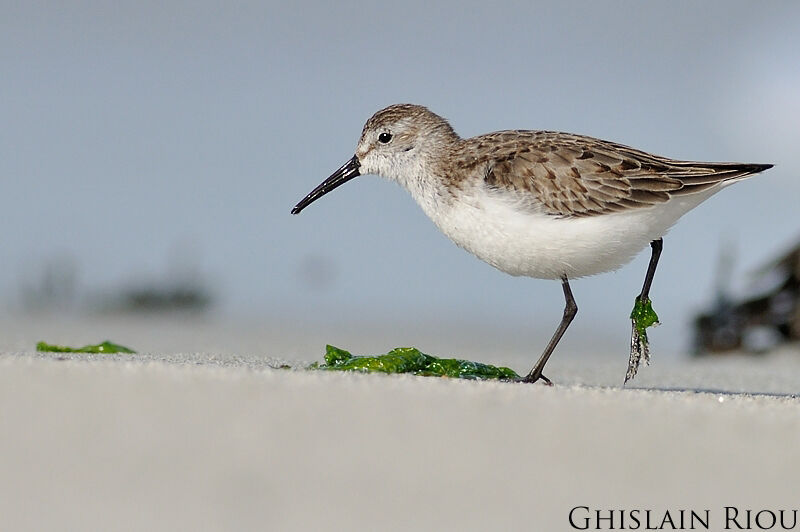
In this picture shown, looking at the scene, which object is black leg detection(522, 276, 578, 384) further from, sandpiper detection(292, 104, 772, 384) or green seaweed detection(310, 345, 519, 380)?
green seaweed detection(310, 345, 519, 380)

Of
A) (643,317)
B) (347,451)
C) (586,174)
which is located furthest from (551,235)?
(347,451)

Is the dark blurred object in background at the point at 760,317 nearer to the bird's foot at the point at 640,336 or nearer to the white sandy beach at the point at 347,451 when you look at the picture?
the bird's foot at the point at 640,336

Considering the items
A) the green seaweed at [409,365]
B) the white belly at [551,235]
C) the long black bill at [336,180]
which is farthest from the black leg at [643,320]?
the long black bill at [336,180]

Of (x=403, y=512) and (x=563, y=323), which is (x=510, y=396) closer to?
(x=403, y=512)

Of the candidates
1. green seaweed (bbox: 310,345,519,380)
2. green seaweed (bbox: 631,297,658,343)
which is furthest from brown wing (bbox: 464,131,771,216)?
green seaweed (bbox: 310,345,519,380)

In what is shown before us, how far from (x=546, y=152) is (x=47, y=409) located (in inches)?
121

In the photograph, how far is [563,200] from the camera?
550cm

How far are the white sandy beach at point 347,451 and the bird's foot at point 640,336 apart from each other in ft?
4.37

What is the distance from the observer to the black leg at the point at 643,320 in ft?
19.2

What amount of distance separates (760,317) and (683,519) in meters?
6.79

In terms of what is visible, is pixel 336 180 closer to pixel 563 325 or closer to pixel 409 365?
pixel 409 365

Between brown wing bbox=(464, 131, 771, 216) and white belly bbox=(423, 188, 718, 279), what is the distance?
0.23 feet

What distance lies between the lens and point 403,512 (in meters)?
3.24

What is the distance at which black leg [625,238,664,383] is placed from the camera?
231 inches
